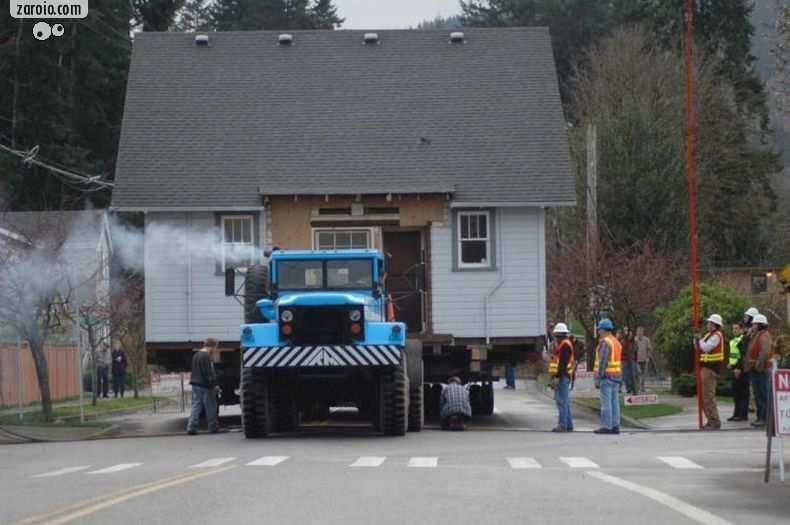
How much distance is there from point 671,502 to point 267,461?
7108 mm

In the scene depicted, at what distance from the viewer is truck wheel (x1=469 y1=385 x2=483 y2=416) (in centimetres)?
3544

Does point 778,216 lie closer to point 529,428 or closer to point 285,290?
point 529,428

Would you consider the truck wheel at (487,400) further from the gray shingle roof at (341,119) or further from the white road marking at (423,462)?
the white road marking at (423,462)

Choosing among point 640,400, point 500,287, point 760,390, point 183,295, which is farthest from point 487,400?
point 760,390

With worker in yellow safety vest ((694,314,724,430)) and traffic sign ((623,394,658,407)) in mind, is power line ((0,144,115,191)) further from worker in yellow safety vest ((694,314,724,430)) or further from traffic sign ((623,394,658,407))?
worker in yellow safety vest ((694,314,724,430))

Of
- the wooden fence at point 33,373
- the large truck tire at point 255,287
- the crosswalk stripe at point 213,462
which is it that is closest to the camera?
the crosswalk stripe at point 213,462

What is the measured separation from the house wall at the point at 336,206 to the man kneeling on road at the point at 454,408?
291 inches

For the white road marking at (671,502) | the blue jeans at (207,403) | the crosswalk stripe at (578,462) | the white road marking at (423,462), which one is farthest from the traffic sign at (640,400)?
the white road marking at (671,502)

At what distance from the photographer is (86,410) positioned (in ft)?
135

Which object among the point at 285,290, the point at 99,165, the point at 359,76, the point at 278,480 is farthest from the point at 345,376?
the point at 99,165

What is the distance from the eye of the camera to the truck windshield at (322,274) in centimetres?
2744

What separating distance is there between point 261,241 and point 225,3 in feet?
175

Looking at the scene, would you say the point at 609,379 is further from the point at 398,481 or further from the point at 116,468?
the point at 398,481

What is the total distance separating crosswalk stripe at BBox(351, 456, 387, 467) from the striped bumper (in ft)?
14.4
